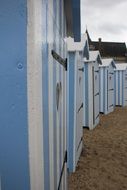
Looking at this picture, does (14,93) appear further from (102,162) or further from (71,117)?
(102,162)

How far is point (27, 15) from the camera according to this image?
1279 mm

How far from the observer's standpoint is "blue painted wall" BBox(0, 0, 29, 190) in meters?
1.30

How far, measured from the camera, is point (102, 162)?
7.15m

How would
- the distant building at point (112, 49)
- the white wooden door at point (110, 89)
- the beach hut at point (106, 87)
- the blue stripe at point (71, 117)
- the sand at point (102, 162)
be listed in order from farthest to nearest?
the distant building at point (112, 49), the white wooden door at point (110, 89), the beach hut at point (106, 87), the blue stripe at point (71, 117), the sand at point (102, 162)

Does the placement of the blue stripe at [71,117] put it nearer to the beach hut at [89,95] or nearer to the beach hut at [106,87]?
the beach hut at [89,95]

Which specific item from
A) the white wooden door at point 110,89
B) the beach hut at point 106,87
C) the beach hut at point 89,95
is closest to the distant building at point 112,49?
the white wooden door at point 110,89

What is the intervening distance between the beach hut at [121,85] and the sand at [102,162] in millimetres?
7802

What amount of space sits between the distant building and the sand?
3606 centimetres

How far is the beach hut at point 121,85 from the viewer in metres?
19.0

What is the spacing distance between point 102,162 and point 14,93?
6.11 metres

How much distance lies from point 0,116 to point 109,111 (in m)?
15.4

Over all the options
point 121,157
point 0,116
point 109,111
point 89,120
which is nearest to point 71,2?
point 0,116

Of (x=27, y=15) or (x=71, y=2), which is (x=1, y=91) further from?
(x=71, y=2)

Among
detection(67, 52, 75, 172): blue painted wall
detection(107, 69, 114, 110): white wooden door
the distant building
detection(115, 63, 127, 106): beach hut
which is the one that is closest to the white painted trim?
detection(67, 52, 75, 172): blue painted wall
